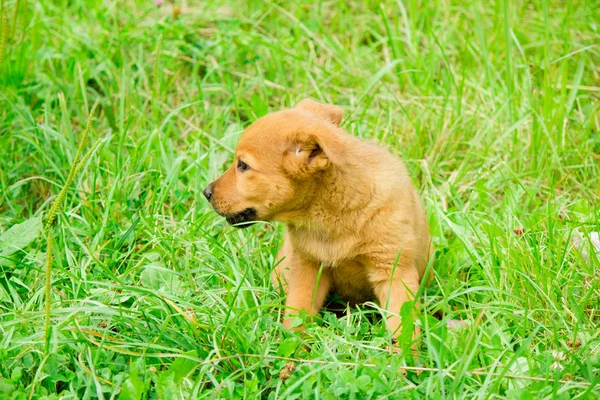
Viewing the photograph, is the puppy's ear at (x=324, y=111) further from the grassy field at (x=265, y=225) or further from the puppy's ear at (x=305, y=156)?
the grassy field at (x=265, y=225)

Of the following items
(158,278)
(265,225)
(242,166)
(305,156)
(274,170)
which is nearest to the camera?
(305,156)

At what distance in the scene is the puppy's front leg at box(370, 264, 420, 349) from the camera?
389 centimetres

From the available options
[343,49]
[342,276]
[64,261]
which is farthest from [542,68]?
[64,261]

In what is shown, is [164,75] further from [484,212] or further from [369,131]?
[484,212]

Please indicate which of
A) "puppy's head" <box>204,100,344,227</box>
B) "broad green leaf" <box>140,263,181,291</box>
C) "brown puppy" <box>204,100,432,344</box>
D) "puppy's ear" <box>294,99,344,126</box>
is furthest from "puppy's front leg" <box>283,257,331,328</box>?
"puppy's ear" <box>294,99,344,126</box>

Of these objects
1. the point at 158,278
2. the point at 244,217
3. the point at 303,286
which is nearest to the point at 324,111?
the point at 244,217

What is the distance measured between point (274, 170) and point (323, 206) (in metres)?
0.30

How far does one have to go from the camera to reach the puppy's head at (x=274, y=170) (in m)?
3.89

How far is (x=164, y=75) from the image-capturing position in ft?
20.2

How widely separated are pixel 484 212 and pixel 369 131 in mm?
1136

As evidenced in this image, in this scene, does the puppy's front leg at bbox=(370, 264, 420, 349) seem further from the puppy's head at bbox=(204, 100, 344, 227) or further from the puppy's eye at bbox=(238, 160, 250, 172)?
the puppy's eye at bbox=(238, 160, 250, 172)

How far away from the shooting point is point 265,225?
16.4 feet

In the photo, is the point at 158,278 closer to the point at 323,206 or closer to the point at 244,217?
the point at 244,217

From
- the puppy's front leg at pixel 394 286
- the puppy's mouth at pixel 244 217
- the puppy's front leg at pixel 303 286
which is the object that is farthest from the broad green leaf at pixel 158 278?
the puppy's front leg at pixel 394 286
